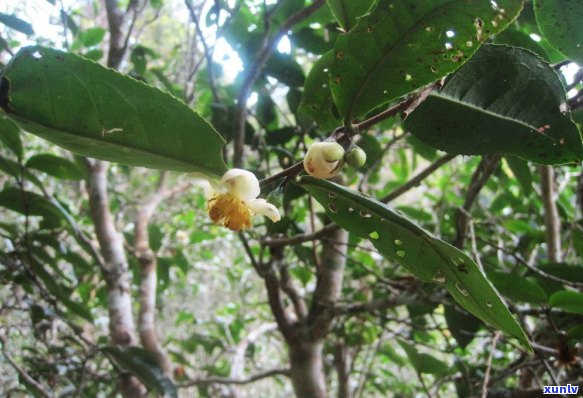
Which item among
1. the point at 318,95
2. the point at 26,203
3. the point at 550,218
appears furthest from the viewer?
the point at 550,218

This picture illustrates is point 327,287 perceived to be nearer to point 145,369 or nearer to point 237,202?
point 145,369

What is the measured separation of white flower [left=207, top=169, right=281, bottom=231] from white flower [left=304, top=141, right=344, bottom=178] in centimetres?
8

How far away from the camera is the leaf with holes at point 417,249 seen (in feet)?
1.77

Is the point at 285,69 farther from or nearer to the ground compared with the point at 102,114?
farther from the ground

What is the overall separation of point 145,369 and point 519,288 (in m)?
0.94

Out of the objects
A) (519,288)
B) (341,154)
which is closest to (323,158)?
(341,154)

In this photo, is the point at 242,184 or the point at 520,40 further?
the point at 520,40

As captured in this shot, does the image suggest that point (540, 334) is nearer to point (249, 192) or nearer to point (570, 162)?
point (570, 162)

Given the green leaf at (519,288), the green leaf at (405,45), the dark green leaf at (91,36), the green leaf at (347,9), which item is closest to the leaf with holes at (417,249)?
the green leaf at (405,45)

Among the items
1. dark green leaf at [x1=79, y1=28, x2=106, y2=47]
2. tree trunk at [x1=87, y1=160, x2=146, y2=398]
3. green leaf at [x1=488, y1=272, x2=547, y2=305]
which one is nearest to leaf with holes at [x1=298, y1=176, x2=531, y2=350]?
green leaf at [x1=488, y1=272, x2=547, y2=305]

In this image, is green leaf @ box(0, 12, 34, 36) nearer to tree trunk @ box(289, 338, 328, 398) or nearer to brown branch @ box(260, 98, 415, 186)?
brown branch @ box(260, 98, 415, 186)

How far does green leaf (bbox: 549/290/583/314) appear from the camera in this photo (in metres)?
0.90

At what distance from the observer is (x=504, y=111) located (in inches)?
22.3

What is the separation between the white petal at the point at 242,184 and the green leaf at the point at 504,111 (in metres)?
0.20
